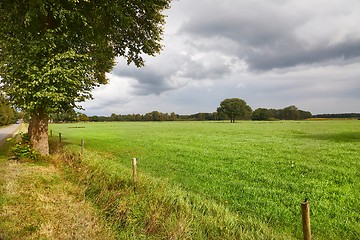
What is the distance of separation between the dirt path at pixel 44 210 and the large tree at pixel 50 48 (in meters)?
4.97

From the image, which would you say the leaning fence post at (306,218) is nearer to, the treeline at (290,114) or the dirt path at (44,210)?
the dirt path at (44,210)

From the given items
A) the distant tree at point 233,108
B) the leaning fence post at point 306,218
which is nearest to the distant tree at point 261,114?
the distant tree at point 233,108

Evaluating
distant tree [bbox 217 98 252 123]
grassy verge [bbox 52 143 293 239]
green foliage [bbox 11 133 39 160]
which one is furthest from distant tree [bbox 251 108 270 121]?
grassy verge [bbox 52 143 293 239]

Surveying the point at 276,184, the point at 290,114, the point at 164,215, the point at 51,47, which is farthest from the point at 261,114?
the point at 164,215

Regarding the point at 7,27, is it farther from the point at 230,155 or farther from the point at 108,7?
the point at 230,155

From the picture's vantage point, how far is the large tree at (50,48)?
14.1m

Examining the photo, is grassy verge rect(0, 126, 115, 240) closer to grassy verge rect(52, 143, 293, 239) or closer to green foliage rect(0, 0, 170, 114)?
grassy verge rect(52, 143, 293, 239)

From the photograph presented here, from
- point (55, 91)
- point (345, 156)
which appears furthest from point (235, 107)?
point (55, 91)

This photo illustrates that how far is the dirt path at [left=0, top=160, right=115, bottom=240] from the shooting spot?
22.0 ft

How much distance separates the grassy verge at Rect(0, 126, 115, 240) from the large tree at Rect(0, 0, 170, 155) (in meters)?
4.81

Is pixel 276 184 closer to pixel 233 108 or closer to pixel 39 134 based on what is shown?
pixel 39 134

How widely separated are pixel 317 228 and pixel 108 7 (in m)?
16.6

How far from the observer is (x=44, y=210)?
317 inches

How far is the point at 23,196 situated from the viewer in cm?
912
